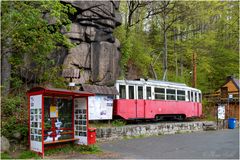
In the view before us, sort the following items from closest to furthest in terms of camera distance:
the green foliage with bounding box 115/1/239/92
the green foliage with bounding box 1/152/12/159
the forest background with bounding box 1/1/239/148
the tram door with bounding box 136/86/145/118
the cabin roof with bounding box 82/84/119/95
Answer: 1. the green foliage with bounding box 1/152/12/159
2. the forest background with bounding box 1/1/239/148
3. the cabin roof with bounding box 82/84/119/95
4. the tram door with bounding box 136/86/145/118
5. the green foliage with bounding box 115/1/239/92

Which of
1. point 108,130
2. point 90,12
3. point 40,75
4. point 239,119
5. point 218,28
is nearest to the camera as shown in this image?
point 108,130

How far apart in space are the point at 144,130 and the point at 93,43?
8090 millimetres

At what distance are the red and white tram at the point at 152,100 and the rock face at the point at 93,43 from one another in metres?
3.27

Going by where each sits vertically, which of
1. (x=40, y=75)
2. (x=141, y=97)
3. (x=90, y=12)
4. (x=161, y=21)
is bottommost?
(x=141, y=97)

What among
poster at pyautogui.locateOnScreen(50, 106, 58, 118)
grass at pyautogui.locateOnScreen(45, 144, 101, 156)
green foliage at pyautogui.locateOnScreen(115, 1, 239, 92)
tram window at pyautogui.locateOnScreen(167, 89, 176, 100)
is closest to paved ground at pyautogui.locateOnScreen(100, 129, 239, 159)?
grass at pyautogui.locateOnScreen(45, 144, 101, 156)

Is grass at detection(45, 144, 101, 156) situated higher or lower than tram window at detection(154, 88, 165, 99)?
lower

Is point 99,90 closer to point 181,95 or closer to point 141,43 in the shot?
point 181,95

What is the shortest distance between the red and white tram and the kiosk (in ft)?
21.2

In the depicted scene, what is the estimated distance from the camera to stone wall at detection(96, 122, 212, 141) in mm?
15625

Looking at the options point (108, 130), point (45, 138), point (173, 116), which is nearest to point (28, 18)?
point (45, 138)

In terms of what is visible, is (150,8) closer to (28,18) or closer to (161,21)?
(161,21)

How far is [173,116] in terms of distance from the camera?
23.9 metres

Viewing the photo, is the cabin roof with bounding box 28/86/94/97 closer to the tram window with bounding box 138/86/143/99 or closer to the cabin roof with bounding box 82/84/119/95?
the cabin roof with bounding box 82/84/119/95

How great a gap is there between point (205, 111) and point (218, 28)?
64.3 ft
